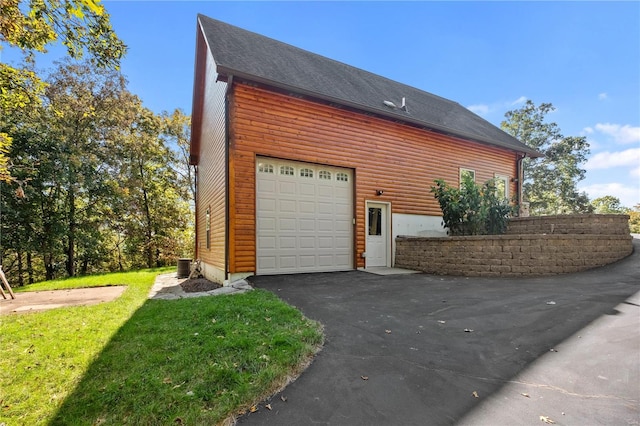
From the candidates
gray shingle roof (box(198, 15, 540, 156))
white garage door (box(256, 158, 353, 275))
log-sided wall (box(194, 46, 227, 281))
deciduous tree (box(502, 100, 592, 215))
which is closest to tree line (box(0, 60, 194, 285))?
log-sided wall (box(194, 46, 227, 281))

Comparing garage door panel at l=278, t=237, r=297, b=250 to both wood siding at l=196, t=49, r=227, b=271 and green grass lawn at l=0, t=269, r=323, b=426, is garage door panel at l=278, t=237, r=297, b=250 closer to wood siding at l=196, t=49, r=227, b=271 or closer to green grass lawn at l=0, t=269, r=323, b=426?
wood siding at l=196, t=49, r=227, b=271

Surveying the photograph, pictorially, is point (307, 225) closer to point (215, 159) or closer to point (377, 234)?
point (377, 234)

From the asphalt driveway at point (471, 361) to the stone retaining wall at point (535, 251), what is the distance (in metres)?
1.69

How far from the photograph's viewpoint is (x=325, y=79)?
358 inches

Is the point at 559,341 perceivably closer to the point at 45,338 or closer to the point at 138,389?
the point at 138,389

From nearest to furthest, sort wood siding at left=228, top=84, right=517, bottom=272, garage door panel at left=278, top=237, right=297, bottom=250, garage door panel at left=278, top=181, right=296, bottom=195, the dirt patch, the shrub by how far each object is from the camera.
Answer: the dirt patch, wood siding at left=228, top=84, right=517, bottom=272, garage door panel at left=278, top=237, right=297, bottom=250, garage door panel at left=278, top=181, right=296, bottom=195, the shrub

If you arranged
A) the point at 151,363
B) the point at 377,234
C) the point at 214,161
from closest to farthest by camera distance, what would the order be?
the point at 151,363 → the point at 214,161 → the point at 377,234

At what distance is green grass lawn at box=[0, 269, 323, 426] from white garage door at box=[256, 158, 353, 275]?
291 cm

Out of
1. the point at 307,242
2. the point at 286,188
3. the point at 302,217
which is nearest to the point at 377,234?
the point at 307,242

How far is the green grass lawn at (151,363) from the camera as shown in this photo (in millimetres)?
1978

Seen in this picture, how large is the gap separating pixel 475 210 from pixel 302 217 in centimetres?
494

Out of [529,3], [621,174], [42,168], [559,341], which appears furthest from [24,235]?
[621,174]

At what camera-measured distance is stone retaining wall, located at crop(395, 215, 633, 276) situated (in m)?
6.75

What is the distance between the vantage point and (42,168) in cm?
1106
